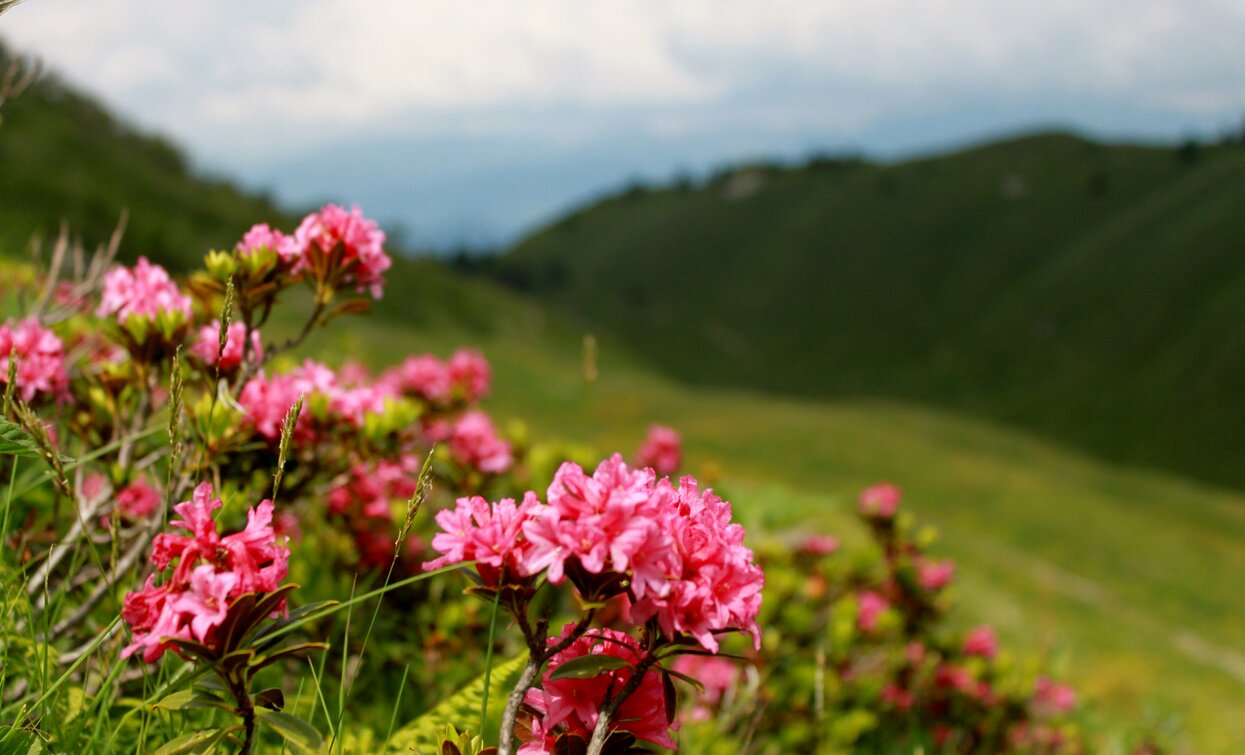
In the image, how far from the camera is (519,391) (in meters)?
23.9

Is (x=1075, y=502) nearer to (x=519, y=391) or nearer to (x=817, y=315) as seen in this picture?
(x=519, y=391)

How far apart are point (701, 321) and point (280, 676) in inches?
4577

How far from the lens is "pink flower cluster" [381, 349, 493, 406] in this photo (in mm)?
5289

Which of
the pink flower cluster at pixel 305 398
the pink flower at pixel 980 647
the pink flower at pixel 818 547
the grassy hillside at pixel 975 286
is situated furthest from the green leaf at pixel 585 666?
the grassy hillside at pixel 975 286

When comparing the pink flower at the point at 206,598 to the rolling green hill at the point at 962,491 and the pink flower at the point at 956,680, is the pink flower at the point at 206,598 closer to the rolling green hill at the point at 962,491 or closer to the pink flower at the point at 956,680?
the rolling green hill at the point at 962,491

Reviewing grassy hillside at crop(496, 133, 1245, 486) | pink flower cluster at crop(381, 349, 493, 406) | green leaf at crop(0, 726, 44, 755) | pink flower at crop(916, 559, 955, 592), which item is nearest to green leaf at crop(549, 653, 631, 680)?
green leaf at crop(0, 726, 44, 755)

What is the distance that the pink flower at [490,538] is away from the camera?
1592mm

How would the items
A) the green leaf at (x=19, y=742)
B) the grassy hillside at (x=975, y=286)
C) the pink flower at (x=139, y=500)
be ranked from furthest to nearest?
1. the grassy hillside at (x=975, y=286)
2. the pink flower at (x=139, y=500)
3. the green leaf at (x=19, y=742)

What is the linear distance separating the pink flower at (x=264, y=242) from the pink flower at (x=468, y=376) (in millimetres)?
2625

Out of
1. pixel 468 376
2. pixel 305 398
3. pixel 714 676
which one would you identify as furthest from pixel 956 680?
pixel 305 398

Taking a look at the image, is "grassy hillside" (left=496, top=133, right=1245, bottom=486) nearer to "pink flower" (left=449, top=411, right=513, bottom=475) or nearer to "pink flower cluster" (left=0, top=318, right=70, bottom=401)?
"pink flower" (left=449, top=411, right=513, bottom=475)

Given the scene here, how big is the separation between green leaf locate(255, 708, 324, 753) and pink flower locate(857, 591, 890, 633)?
4651mm

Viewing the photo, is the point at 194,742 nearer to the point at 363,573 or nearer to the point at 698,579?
the point at 698,579

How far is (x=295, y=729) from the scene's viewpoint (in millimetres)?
1511
